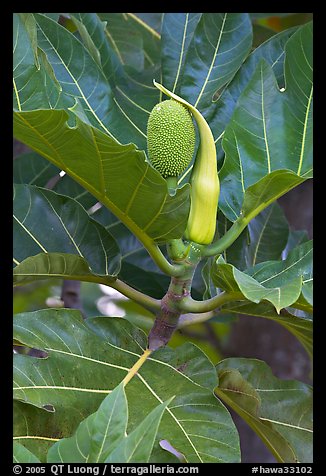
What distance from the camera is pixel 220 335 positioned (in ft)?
6.97

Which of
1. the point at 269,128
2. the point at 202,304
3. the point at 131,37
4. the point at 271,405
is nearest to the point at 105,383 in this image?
the point at 202,304

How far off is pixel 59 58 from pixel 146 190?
11.9 inches

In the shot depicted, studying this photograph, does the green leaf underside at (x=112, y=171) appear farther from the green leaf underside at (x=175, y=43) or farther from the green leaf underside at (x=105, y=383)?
the green leaf underside at (x=175, y=43)

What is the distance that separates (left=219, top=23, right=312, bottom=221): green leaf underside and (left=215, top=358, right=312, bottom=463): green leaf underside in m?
0.20

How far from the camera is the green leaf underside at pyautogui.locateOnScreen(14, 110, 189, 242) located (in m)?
0.71

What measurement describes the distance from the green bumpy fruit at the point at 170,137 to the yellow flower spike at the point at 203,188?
0.01 meters

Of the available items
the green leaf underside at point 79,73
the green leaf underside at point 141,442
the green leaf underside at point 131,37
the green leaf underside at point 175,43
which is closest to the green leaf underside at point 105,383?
the green leaf underside at point 141,442

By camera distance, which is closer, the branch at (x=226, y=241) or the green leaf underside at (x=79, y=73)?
the branch at (x=226, y=241)

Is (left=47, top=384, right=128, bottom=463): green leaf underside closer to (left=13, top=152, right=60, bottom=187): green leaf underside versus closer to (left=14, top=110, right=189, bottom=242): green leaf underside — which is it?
(left=14, top=110, right=189, bottom=242): green leaf underside

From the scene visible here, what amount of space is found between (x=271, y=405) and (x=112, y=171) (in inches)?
16.0

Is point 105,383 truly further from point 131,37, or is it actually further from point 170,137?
point 131,37

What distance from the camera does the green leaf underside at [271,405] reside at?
0.88m

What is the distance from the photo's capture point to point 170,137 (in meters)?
0.77
